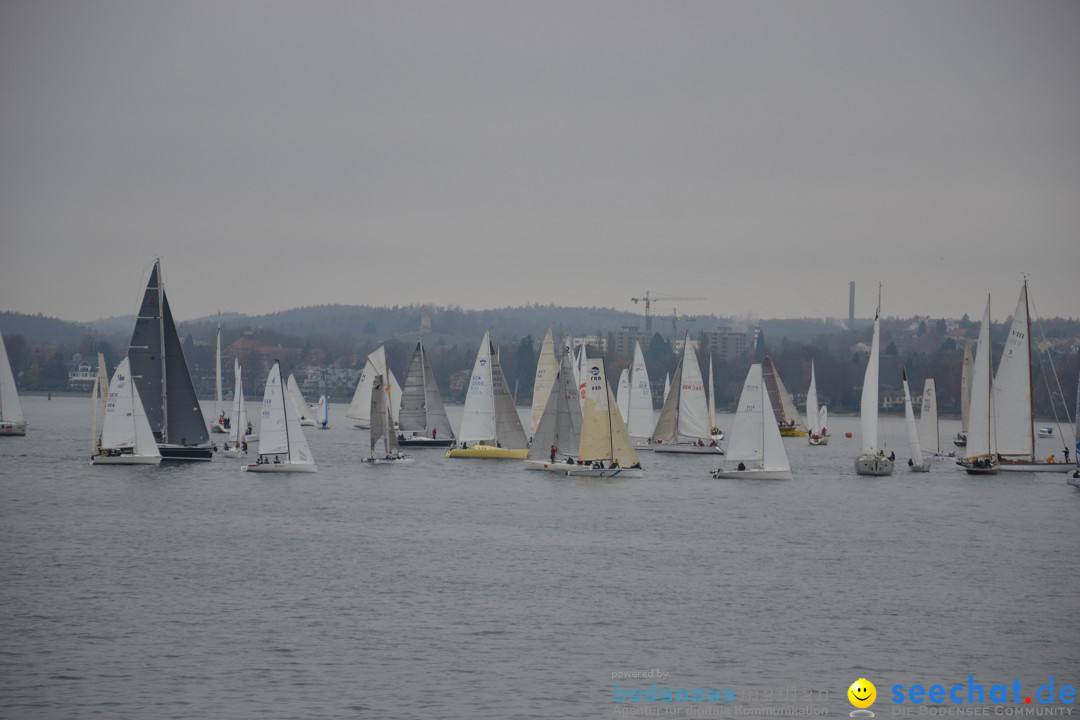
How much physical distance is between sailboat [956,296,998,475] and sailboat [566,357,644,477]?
1649 centimetres

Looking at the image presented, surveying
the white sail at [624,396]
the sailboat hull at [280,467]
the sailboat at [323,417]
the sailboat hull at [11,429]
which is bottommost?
the sailboat hull at [280,467]

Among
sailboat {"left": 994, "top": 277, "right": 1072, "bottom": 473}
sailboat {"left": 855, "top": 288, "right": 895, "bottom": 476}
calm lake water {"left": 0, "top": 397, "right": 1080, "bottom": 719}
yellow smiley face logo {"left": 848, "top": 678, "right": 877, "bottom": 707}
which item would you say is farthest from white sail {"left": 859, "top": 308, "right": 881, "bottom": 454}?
yellow smiley face logo {"left": 848, "top": 678, "right": 877, "bottom": 707}

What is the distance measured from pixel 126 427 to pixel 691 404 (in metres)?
31.5

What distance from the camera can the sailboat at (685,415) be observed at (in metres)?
72.5

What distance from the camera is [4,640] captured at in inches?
952

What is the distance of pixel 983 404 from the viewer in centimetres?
5894

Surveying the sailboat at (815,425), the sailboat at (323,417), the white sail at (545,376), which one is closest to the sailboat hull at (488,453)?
the white sail at (545,376)

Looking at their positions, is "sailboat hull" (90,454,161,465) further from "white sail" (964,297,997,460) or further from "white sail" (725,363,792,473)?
"white sail" (964,297,997,460)

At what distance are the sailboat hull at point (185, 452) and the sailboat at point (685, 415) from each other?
85.4 feet

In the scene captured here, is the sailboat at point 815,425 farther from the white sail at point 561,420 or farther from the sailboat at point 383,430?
the sailboat at point 383,430

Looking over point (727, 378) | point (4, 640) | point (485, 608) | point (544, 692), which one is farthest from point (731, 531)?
point (727, 378)

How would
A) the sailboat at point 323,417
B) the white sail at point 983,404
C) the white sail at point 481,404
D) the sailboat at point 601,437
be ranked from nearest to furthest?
the sailboat at point 601,437
the white sail at point 983,404
the white sail at point 481,404
the sailboat at point 323,417

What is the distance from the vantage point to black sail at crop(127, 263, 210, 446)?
56.4m

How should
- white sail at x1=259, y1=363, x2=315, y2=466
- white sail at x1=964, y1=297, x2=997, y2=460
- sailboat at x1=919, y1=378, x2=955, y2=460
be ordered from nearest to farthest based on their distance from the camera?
white sail at x1=259, y1=363, x2=315, y2=466 → white sail at x1=964, y1=297, x2=997, y2=460 → sailboat at x1=919, y1=378, x2=955, y2=460
